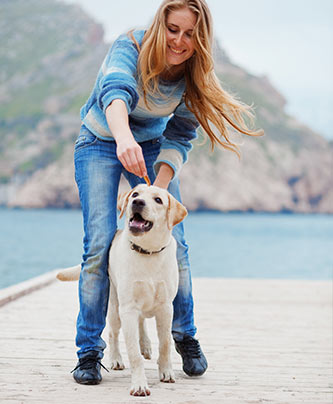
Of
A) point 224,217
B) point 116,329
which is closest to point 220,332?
point 116,329

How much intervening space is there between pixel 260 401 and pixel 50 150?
2672 inches

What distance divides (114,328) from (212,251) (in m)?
28.5

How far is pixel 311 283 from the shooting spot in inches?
299

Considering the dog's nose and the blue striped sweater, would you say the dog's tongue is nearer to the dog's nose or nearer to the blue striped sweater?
the dog's nose

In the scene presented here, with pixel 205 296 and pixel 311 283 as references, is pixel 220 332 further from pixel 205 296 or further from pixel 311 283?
pixel 311 283

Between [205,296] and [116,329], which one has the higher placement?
[116,329]

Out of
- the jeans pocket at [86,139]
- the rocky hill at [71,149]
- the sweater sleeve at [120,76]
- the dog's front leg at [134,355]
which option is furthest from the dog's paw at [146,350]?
the rocky hill at [71,149]

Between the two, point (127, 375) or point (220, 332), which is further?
point (220, 332)

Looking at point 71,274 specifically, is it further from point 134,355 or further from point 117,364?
point 134,355

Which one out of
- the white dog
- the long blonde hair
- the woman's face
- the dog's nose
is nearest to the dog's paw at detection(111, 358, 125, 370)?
the white dog

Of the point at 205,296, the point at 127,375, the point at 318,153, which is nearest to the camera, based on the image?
the point at 127,375

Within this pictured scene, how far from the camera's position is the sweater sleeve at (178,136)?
325cm

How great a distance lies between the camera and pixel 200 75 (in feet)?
10.2

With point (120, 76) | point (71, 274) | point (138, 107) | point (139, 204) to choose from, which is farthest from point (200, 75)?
point (71, 274)
